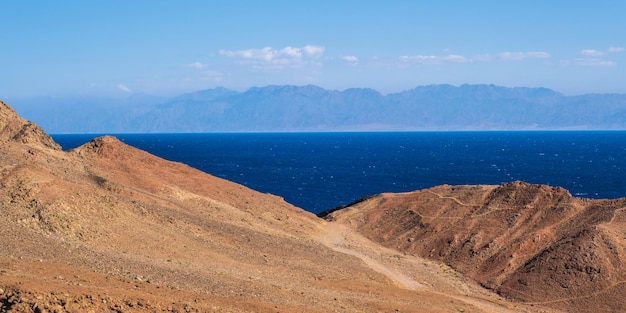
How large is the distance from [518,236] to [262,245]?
2125 centimetres

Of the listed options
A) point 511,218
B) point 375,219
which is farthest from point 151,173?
point 511,218

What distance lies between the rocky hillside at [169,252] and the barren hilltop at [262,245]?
0.12 meters

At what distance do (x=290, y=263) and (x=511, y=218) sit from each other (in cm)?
2374

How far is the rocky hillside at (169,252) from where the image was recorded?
2339 cm

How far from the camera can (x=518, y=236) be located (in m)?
52.6

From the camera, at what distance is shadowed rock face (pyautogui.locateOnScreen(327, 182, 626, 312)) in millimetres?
43594

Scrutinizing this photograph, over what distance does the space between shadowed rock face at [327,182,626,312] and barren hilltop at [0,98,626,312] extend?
0.46 feet

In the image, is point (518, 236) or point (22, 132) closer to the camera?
point (518, 236)

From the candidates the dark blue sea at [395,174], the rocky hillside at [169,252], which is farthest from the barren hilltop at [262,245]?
the dark blue sea at [395,174]

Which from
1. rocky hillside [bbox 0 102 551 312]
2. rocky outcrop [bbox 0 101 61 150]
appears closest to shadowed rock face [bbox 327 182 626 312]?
rocky hillside [bbox 0 102 551 312]

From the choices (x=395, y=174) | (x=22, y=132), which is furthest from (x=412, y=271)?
(x=395, y=174)

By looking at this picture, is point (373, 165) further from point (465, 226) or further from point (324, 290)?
point (324, 290)

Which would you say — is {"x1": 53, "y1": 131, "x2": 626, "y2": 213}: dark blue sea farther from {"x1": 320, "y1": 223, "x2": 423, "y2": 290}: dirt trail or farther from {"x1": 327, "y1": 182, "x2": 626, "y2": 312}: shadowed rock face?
{"x1": 320, "y1": 223, "x2": 423, "y2": 290}: dirt trail

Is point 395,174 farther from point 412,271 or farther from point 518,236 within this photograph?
point 412,271
